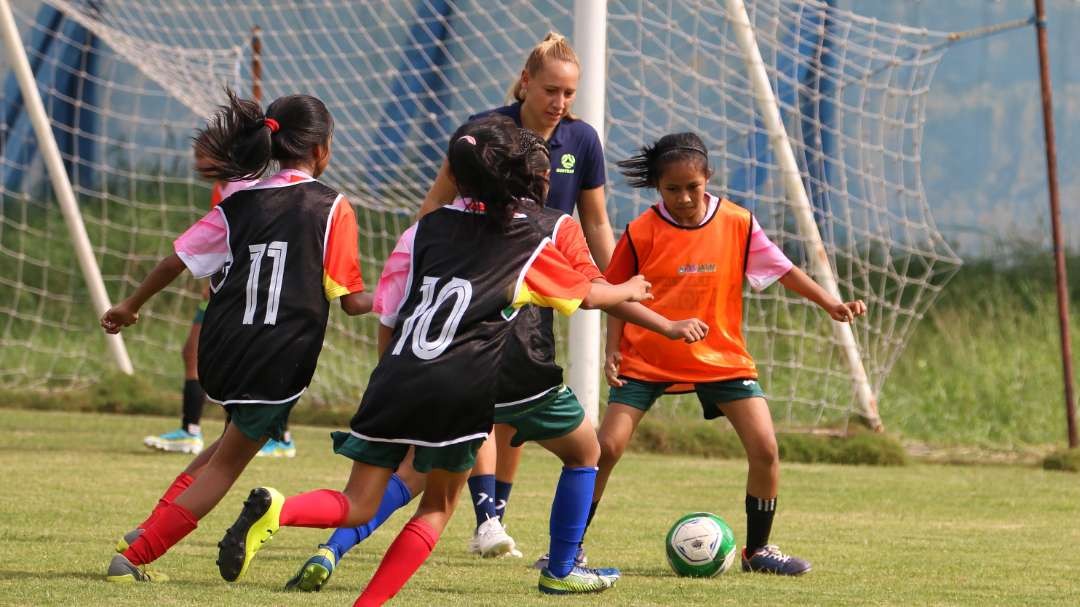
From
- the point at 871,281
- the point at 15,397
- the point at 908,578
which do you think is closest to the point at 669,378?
the point at 908,578

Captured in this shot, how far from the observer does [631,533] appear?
227 inches

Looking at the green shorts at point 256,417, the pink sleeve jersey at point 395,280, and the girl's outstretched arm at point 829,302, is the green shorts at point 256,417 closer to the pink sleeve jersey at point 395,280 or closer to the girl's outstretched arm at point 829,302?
the pink sleeve jersey at point 395,280

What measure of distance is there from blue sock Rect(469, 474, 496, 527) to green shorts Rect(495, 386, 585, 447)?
881 millimetres

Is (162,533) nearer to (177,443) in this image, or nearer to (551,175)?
(551,175)

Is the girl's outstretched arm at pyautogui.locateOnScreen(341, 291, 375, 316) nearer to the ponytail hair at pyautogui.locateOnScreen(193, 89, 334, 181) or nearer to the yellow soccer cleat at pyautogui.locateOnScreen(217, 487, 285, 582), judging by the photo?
the ponytail hair at pyautogui.locateOnScreen(193, 89, 334, 181)

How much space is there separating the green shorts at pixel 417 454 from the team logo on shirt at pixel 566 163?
1.56 metres

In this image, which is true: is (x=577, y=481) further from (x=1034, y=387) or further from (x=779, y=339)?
(x=1034, y=387)

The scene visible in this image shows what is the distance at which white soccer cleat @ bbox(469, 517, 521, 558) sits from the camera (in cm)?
502

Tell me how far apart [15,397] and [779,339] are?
17.7ft

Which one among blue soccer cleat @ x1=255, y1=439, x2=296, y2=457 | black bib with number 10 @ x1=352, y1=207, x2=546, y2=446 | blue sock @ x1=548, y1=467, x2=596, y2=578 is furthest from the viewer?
blue soccer cleat @ x1=255, y1=439, x2=296, y2=457

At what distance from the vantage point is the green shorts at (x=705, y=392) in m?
4.98

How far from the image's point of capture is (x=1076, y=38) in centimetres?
1260

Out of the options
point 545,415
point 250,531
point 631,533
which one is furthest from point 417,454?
point 631,533

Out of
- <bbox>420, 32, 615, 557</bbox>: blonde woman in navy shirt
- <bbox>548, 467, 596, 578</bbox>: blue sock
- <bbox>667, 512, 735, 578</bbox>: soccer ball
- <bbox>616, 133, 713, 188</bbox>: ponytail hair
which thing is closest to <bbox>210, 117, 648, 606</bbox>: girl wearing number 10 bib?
<bbox>548, 467, 596, 578</bbox>: blue sock
